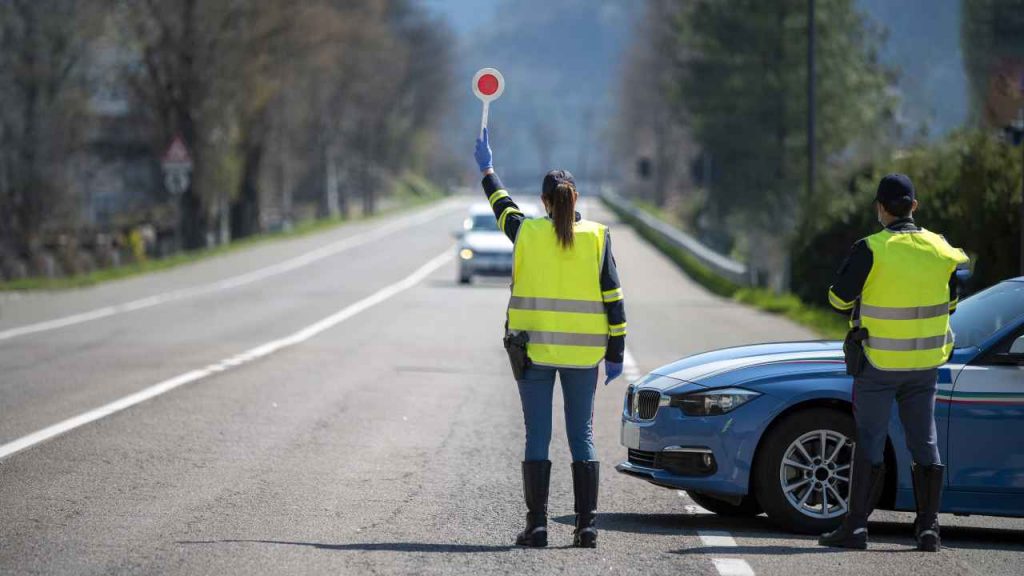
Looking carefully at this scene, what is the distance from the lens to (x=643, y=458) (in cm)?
961

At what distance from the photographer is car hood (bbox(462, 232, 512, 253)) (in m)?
39.1

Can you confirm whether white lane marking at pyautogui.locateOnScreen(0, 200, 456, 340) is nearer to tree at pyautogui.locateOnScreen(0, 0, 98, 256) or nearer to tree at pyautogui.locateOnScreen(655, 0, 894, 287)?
tree at pyautogui.locateOnScreen(0, 0, 98, 256)

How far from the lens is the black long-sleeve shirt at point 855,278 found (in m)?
8.77

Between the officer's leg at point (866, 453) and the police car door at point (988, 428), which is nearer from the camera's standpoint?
the officer's leg at point (866, 453)

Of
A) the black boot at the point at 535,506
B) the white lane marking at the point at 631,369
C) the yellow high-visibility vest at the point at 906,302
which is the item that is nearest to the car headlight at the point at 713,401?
the yellow high-visibility vest at the point at 906,302

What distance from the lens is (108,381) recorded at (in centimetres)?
1697

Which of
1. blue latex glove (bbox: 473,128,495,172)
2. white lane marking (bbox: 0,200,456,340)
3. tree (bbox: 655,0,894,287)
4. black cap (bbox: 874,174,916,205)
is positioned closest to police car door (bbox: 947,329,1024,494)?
black cap (bbox: 874,174,916,205)

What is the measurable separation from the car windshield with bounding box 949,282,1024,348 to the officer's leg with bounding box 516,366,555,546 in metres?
A: 2.35

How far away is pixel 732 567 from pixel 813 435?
4.26 ft

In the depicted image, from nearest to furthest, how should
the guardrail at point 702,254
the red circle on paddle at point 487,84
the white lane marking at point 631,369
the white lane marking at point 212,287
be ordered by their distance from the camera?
the red circle on paddle at point 487,84 → the white lane marking at point 631,369 → the white lane marking at point 212,287 → the guardrail at point 702,254

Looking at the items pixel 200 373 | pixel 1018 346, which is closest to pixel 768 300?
pixel 200 373

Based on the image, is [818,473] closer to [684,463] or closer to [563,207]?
[684,463]

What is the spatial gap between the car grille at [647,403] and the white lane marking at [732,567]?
1409 millimetres

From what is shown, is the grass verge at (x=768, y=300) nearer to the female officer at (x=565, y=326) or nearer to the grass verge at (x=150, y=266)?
the grass verge at (x=150, y=266)
